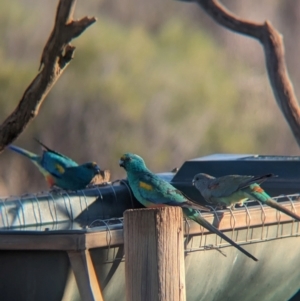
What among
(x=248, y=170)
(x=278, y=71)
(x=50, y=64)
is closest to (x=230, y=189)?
(x=248, y=170)

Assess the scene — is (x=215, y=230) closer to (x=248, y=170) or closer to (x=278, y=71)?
(x=248, y=170)

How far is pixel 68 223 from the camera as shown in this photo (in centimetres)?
458

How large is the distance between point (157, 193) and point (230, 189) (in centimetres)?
77

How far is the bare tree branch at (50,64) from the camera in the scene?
4.00m

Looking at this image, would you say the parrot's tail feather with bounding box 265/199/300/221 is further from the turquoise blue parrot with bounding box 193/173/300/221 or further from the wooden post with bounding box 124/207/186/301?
the wooden post with bounding box 124/207/186/301

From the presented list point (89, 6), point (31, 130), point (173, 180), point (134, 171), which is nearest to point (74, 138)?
point (31, 130)

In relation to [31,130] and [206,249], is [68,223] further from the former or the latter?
[31,130]

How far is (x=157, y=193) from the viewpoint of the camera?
381 cm

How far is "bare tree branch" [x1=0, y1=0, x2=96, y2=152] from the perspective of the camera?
400 centimetres

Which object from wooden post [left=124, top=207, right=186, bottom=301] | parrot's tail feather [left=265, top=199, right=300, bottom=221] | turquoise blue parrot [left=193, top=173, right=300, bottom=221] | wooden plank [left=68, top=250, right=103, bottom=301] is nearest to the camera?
wooden post [left=124, top=207, right=186, bottom=301]

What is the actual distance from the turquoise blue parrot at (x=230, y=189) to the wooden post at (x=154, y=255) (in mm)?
1449

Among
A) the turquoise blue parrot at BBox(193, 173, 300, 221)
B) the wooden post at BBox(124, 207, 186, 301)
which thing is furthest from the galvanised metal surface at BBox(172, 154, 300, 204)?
the wooden post at BBox(124, 207, 186, 301)

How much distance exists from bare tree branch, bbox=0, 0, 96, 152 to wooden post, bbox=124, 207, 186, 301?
5.36 feet

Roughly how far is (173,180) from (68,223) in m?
0.94
